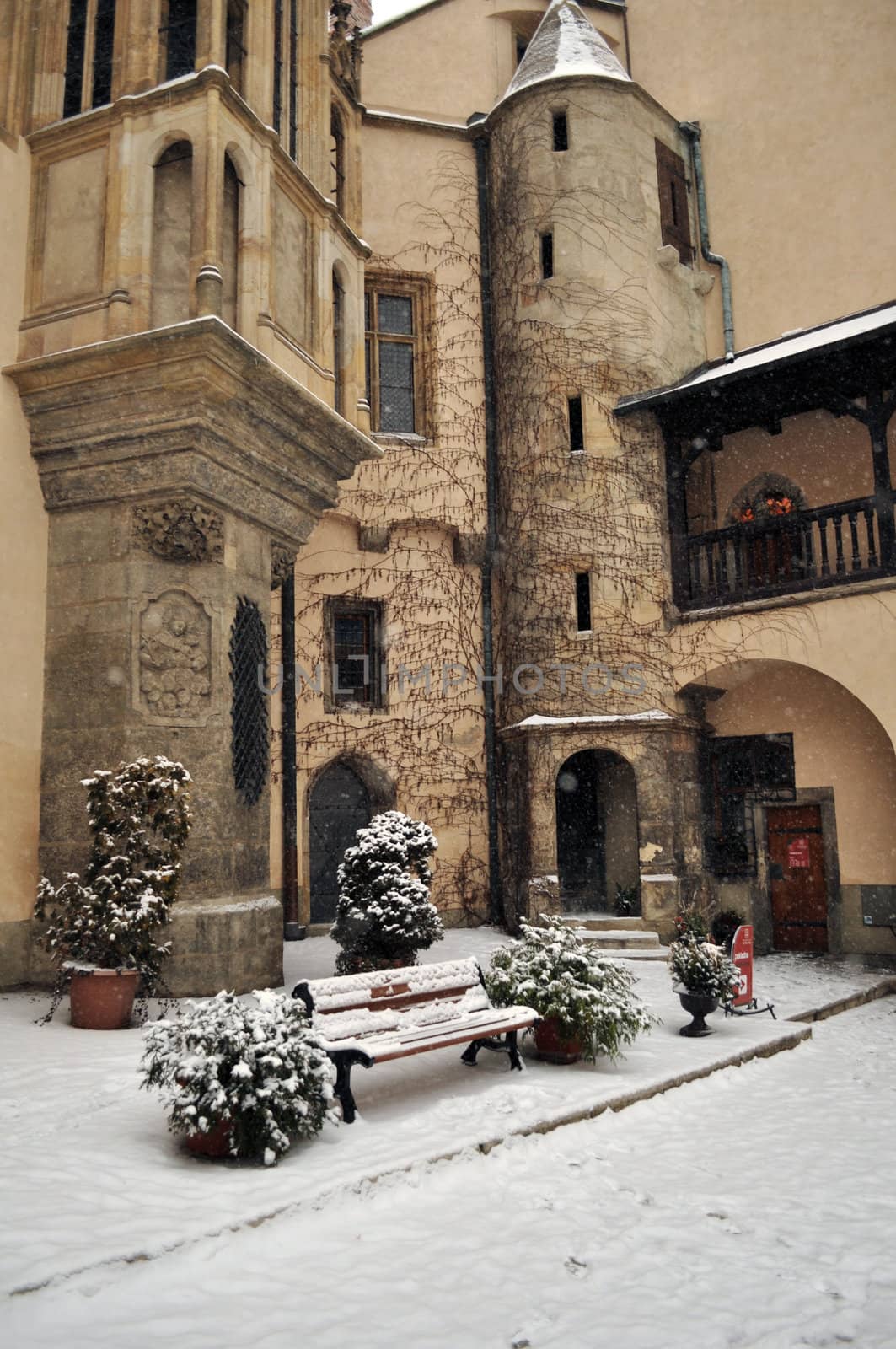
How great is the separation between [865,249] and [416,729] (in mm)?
9669

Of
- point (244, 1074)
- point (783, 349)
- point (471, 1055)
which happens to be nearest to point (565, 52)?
point (783, 349)

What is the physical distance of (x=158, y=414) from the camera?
9.64m

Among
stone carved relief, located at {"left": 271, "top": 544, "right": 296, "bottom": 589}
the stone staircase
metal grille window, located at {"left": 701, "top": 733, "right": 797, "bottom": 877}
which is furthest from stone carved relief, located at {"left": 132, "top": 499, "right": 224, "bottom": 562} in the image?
metal grille window, located at {"left": 701, "top": 733, "right": 797, "bottom": 877}

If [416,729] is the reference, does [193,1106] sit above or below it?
below

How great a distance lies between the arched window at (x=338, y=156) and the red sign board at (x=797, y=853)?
10.2 meters

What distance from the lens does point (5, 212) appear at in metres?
10.2

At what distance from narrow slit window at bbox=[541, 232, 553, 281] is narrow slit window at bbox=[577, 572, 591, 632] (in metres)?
4.73

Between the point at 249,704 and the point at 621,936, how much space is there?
256 inches

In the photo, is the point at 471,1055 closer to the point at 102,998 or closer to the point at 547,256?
the point at 102,998

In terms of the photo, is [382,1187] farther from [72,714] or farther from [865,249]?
[865,249]

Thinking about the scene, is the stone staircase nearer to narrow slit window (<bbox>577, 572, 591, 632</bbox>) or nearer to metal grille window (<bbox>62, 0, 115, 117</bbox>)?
narrow slit window (<bbox>577, 572, 591, 632</bbox>)

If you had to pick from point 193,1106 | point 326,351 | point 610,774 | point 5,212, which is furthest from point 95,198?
point 610,774

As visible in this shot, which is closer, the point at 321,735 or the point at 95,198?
the point at 95,198

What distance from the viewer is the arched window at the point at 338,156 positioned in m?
13.2
